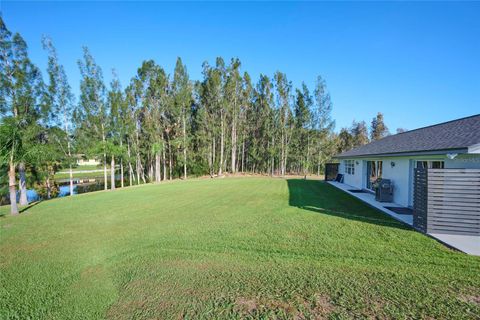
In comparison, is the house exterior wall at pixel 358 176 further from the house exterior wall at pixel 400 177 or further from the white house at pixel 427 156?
the house exterior wall at pixel 400 177

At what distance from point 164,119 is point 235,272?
1087 inches

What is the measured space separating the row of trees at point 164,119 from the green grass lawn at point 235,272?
10932mm

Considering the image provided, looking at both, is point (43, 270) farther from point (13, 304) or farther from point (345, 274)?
point (345, 274)

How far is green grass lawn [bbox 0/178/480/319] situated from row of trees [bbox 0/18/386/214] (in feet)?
35.9

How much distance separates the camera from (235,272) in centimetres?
385

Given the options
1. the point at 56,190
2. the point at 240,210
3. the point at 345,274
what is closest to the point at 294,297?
the point at 345,274

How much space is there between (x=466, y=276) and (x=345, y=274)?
1.88 meters

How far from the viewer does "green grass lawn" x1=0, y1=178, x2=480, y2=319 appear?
2.93 metres

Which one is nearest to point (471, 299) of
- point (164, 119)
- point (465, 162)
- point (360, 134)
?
point (465, 162)

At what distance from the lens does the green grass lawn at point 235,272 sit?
2928 millimetres

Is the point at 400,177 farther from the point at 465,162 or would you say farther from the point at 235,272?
the point at 235,272

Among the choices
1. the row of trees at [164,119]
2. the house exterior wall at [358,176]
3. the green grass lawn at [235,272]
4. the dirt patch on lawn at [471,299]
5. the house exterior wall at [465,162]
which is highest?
the row of trees at [164,119]

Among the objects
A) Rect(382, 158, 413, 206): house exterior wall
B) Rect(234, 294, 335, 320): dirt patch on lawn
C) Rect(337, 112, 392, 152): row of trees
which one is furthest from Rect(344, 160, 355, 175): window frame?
Rect(337, 112, 392, 152): row of trees

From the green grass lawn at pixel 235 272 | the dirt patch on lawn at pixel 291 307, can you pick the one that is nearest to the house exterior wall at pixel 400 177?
the green grass lawn at pixel 235 272
